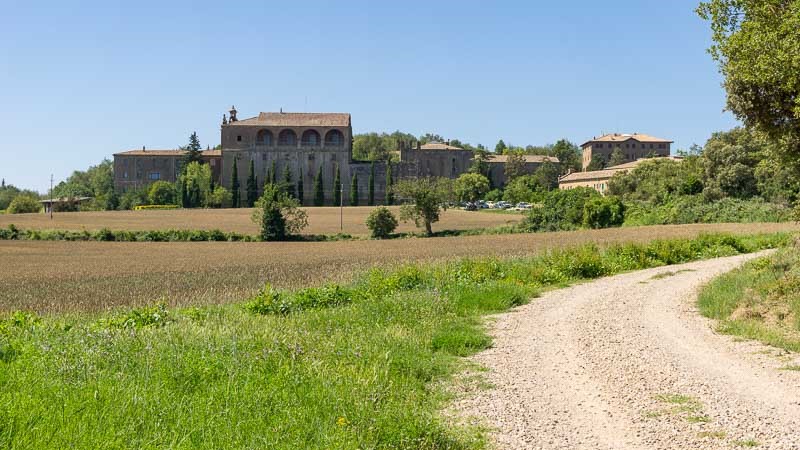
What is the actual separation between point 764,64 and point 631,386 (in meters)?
7.70

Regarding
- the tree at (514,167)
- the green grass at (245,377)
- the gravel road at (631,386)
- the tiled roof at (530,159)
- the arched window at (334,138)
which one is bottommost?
the gravel road at (631,386)

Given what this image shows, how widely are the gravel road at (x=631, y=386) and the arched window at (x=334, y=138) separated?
395ft

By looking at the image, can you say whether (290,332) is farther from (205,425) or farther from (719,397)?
(719,397)

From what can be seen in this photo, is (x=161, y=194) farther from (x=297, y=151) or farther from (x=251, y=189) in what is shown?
(x=297, y=151)

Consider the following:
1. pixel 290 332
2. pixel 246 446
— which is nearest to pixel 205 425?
pixel 246 446

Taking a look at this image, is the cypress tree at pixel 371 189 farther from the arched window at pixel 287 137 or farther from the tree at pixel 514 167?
the tree at pixel 514 167

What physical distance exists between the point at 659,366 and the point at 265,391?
520 centimetres

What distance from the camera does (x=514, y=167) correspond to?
155 m

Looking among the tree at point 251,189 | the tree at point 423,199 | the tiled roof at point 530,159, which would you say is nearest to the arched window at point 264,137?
the tree at point 251,189

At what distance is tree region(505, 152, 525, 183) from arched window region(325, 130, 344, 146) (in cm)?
4192

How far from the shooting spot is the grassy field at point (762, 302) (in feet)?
36.1

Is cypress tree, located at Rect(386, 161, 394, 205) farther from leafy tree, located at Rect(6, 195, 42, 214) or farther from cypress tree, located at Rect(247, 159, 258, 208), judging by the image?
leafy tree, located at Rect(6, 195, 42, 214)

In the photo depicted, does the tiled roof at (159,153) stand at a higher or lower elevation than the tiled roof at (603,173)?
higher

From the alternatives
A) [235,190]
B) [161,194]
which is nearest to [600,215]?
[235,190]
